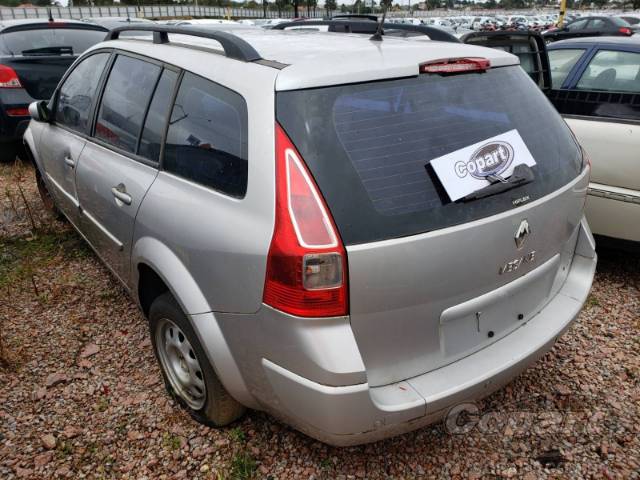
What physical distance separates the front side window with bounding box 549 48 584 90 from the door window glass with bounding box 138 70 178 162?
319 centimetres

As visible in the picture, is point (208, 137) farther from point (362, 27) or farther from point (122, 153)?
point (362, 27)

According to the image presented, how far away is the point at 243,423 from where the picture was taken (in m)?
2.40

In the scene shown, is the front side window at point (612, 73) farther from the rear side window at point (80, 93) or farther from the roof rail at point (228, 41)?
the rear side window at point (80, 93)

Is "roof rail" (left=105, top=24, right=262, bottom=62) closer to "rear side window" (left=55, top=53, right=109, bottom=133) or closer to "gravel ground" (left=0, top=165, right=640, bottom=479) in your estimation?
"rear side window" (left=55, top=53, right=109, bottom=133)

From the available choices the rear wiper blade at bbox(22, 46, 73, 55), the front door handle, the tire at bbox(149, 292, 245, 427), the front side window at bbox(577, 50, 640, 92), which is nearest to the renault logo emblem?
the tire at bbox(149, 292, 245, 427)

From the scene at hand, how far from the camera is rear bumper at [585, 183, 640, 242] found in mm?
3359

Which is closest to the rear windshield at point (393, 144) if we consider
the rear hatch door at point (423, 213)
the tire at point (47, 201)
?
the rear hatch door at point (423, 213)

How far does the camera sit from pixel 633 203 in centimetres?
334

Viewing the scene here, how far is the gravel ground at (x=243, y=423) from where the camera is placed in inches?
86.1

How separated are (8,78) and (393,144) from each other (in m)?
6.00

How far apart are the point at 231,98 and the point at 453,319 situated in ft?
3.79

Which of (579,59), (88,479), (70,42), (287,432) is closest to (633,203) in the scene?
(579,59)

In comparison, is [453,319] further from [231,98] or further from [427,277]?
[231,98]

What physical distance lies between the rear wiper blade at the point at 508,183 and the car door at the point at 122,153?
139 cm
